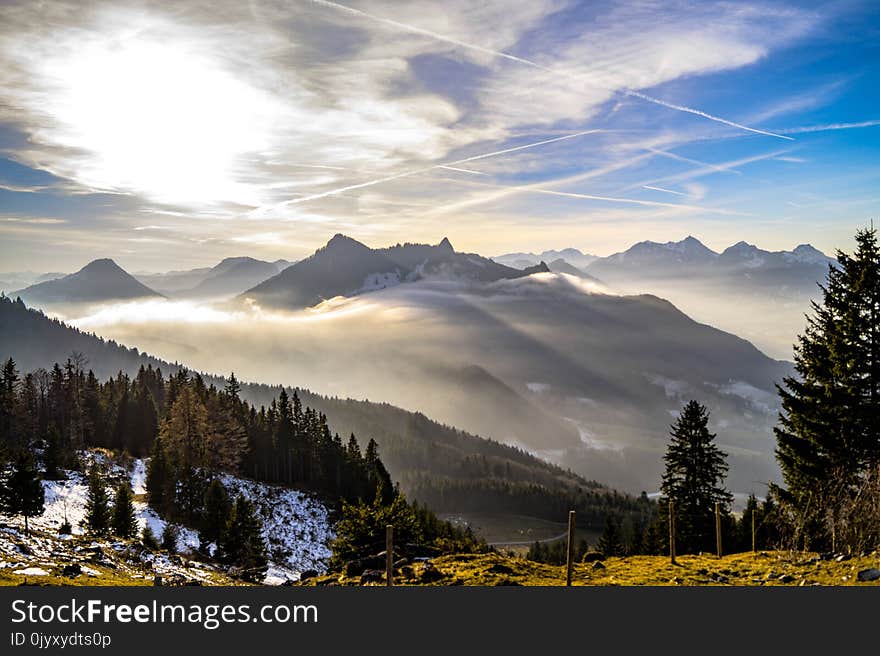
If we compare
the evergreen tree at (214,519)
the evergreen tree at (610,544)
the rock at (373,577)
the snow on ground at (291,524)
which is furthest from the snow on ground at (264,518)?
the evergreen tree at (610,544)

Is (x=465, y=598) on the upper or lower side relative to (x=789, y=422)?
lower

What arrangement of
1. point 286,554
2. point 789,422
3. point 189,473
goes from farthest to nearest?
point 189,473, point 286,554, point 789,422

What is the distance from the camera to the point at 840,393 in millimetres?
26625

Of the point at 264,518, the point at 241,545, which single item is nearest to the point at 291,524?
the point at 264,518

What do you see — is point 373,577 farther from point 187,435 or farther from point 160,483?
point 187,435

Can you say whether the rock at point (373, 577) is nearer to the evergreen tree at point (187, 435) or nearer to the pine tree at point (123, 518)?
the pine tree at point (123, 518)

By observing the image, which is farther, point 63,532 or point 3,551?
point 63,532

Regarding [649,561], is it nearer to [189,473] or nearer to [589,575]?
[589,575]

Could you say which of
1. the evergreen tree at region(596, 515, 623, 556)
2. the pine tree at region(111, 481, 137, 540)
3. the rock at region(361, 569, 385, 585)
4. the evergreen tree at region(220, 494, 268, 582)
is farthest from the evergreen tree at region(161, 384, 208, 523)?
the rock at region(361, 569, 385, 585)

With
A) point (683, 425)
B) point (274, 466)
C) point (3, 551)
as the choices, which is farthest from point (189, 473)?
point (683, 425)

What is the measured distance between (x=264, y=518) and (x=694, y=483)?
5329cm

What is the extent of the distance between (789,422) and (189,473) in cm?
6378

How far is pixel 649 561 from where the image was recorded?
1046 inches

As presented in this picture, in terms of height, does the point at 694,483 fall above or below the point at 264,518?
above
